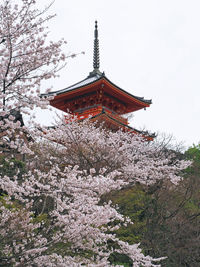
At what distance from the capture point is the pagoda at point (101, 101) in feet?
51.2

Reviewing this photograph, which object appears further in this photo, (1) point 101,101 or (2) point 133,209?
(1) point 101,101

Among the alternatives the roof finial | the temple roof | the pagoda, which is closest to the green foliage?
the pagoda

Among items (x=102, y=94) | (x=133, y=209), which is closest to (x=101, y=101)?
(x=102, y=94)

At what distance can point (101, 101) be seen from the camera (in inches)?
671

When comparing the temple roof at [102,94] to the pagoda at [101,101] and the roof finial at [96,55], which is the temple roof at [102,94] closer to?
the pagoda at [101,101]

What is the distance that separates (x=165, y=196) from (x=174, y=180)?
0.87 meters

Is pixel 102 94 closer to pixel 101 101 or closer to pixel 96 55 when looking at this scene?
pixel 101 101

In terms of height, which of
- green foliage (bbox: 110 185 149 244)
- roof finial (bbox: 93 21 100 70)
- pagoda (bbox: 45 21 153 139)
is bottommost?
green foliage (bbox: 110 185 149 244)

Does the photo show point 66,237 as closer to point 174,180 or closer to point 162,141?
point 174,180

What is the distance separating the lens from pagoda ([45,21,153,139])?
15.6 meters

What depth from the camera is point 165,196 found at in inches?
328

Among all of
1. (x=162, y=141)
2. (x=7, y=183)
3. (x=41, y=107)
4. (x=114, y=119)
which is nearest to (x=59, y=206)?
(x=7, y=183)

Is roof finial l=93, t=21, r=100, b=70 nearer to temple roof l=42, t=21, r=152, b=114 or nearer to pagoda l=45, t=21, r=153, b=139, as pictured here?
temple roof l=42, t=21, r=152, b=114

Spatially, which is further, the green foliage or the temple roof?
the temple roof
